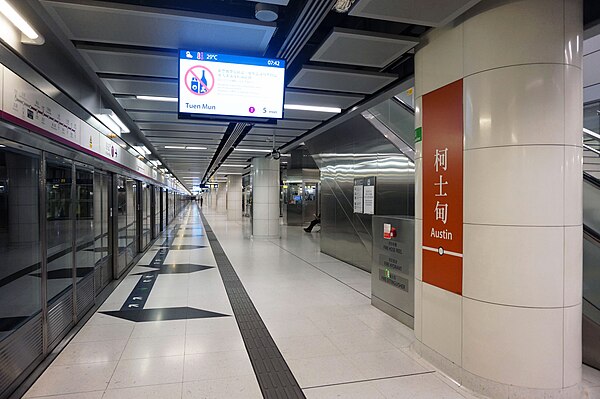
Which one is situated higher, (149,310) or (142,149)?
(142,149)

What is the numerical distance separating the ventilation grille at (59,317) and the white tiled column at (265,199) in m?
9.28

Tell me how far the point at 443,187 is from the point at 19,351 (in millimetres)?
3607

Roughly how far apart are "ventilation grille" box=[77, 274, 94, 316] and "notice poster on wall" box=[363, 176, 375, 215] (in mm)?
4868

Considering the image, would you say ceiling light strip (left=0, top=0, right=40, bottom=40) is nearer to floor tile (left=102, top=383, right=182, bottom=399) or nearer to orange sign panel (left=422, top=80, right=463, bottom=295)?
floor tile (left=102, top=383, right=182, bottom=399)

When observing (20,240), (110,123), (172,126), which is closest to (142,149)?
(172,126)

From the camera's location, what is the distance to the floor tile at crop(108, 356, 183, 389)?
286 centimetres

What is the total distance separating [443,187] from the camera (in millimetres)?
3070

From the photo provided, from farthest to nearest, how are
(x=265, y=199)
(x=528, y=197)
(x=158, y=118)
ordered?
(x=265, y=199), (x=158, y=118), (x=528, y=197)

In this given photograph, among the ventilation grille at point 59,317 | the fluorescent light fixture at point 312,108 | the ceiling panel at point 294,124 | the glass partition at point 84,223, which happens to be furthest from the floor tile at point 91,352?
the ceiling panel at point 294,124

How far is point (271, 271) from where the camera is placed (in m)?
7.17

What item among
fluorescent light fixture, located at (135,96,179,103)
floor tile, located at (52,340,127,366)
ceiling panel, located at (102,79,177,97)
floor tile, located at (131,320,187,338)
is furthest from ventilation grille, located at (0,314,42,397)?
fluorescent light fixture, located at (135,96,179,103)

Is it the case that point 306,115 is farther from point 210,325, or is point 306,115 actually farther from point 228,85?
point 210,325

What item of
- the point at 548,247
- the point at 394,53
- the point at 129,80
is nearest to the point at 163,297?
the point at 129,80

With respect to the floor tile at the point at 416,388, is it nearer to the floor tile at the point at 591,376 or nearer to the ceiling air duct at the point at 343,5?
the floor tile at the point at 591,376
